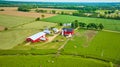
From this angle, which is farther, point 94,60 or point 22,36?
point 22,36

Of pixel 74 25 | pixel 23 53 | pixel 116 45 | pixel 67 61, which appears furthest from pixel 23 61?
pixel 74 25

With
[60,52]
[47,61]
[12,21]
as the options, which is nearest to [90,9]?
[12,21]

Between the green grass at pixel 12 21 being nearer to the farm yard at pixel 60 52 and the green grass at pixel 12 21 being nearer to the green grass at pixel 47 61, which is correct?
the farm yard at pixel 60 52

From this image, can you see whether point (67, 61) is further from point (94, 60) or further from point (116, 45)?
point (116, 45)

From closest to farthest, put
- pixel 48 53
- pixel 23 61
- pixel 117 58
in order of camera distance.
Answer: pixel 23 61 → pixel 117 58 → pixel 48 53

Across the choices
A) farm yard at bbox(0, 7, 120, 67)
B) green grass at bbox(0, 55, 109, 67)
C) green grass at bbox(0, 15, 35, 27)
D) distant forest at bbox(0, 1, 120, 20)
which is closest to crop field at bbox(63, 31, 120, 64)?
farm yard at bbox(0, 7, 120, 67)

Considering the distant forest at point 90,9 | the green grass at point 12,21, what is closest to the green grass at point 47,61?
the green grass at point 12,21
